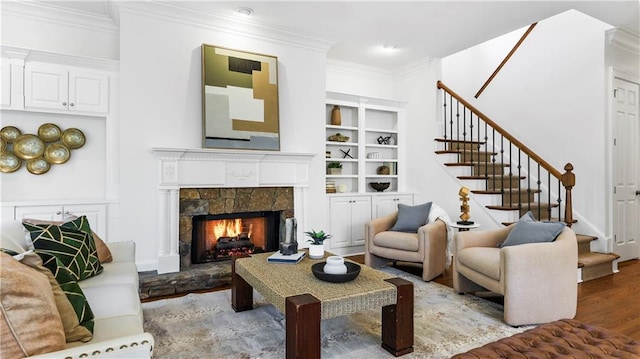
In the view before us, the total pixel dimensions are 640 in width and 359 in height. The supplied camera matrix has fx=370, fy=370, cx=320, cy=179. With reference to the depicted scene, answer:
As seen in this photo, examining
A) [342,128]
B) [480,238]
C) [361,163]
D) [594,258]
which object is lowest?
[594,258]

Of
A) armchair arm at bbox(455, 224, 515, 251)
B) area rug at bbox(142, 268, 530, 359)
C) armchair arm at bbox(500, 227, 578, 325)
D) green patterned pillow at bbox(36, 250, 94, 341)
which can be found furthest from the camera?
armchair arm at bbox(455, 224, 515, 251)

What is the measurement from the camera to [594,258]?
160 inches

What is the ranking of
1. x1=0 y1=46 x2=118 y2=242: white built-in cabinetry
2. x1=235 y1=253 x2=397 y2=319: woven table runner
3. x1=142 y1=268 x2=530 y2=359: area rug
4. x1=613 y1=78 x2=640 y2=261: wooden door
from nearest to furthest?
x1=235 y1=253 x2=397 y2=319: woven table runner < x1=142 y1=268 x2=530 y2=359: area rug < x1=0 y1=46 x2=118 y2=242: white built-in cabinetry < x1=613 y1=78 x2=640 y2=261: wooden door

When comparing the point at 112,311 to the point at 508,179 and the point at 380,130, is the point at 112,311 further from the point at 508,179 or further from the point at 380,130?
the point at 508,179

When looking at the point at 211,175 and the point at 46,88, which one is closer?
the point at 46,88

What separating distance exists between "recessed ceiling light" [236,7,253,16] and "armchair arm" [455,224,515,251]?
3.14 meters

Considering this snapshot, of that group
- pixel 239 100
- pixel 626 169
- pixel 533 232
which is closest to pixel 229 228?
pixel 239 100

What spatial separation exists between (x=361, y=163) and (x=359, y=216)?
0.86m

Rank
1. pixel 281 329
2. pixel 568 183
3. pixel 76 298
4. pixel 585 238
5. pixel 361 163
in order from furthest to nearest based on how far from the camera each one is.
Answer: pixel 361 163 → pixel 585 238 → pixel 568 183 → pixel 281 329 → pixel 76 298

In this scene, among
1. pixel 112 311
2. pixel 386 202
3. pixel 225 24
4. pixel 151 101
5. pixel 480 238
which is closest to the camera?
pixel 112 311

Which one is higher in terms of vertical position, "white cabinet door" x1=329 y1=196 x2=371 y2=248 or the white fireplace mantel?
the white fireplace mantel

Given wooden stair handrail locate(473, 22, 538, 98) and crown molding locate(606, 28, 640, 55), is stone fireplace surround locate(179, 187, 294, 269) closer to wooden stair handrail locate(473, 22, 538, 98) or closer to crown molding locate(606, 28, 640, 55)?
wooden stair handrail locate(473, 22, 538, 98)

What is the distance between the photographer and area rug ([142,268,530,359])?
2.34 meters

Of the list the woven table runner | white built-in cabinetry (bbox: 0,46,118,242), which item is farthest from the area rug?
white built-in cabinetry (bbox: 0,46,118,242)
